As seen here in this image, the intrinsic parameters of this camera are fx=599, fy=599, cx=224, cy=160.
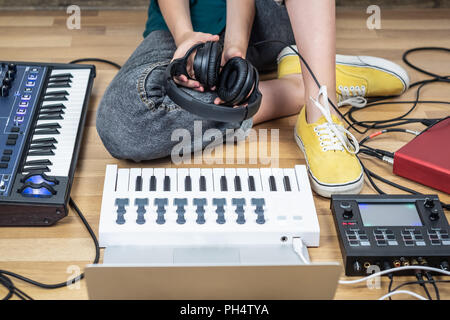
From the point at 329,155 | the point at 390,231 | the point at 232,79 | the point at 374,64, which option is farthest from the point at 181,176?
the point at 374,64

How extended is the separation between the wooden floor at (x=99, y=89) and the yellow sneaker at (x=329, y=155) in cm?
5

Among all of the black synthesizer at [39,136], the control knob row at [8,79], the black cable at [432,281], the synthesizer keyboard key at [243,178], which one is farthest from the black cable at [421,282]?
the control knob row at [8,79]

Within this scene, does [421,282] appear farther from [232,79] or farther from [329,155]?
[232,79]

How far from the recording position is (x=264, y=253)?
1.22 metres

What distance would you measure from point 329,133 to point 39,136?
0.68 meters

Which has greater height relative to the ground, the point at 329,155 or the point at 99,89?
the point at 99,89

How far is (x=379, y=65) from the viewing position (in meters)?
1.72

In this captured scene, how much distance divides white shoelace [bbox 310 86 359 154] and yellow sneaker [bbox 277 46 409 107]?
0.25 meters

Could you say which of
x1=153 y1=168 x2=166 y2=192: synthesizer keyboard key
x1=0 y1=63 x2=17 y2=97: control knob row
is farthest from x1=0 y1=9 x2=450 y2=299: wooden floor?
x1=0 y1=63 x2=17 y2=97: control knob row

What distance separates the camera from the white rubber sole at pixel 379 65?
5.61 ft

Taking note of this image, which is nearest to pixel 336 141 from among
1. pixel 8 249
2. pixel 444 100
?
pixel 444 100

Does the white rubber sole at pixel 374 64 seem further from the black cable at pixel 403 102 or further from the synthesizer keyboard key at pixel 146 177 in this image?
the synthesizer keyboard key at pixel 146 177
